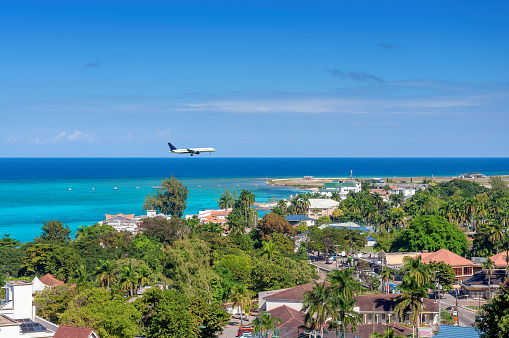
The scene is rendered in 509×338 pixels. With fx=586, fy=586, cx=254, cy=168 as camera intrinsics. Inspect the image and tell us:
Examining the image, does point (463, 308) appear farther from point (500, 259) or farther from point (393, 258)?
point (393, 258)

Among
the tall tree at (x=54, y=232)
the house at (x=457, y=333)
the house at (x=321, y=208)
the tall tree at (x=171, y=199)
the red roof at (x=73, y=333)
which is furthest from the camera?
the house at (x=321, y=208)

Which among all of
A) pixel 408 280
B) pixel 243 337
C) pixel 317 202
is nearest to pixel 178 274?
pixel 243 337

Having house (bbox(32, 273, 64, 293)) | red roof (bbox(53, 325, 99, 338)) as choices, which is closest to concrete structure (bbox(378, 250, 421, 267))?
house (bbox(32, 273, 64, 293))

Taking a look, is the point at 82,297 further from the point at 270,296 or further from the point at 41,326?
the point at 270,296

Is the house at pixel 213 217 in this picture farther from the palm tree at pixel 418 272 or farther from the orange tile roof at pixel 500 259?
the palm tree at pixel 418 272

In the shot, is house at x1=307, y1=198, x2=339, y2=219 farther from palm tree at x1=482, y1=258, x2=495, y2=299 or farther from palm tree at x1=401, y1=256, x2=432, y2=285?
palm tree at x1=401, y1=256, x2=432, y2=285

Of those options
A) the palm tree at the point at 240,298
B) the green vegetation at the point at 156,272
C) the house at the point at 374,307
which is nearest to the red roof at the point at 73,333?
the green vegetation at the point at 156,272

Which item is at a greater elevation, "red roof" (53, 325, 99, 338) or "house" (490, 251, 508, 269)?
"red roof" (53, 325, 99, 338)
